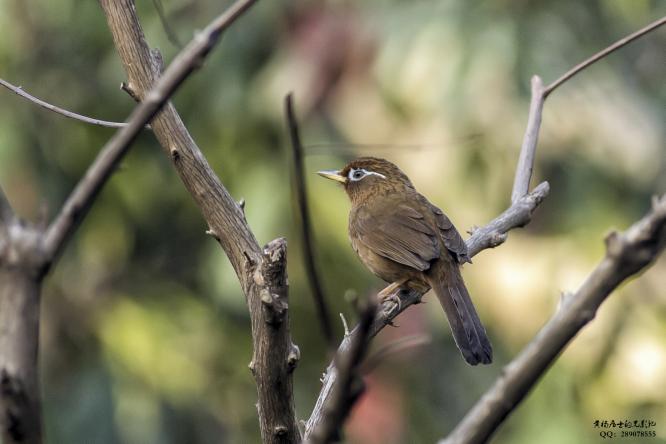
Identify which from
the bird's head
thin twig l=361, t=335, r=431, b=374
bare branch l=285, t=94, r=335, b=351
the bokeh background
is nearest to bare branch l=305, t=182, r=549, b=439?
the bird's head

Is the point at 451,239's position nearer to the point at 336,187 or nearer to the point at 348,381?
the point at 336,187

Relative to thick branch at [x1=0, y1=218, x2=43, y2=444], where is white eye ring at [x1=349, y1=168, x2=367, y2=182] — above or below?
above

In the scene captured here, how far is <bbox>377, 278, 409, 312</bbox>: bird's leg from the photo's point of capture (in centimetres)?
402

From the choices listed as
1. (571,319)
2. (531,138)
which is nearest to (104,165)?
(571,319)

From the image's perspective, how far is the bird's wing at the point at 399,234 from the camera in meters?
4.18

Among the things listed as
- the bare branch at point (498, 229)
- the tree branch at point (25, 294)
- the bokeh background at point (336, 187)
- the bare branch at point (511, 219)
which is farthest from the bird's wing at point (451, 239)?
the tree branch at point (25, 294)

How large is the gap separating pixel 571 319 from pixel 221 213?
154 cm

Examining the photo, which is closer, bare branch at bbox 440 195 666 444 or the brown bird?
bare branch at bbox 440 195 666 444

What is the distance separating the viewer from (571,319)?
1.37 m

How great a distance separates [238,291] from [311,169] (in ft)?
3.75

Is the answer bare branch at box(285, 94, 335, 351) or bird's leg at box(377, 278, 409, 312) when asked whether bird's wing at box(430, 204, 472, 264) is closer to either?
bird's leg at box(377, 278, 409, 312)

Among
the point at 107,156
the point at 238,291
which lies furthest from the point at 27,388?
the point at 238,291

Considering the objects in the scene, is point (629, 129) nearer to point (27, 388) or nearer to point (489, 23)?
point (489, 23)

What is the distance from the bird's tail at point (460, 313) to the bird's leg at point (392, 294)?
186 millimetres
